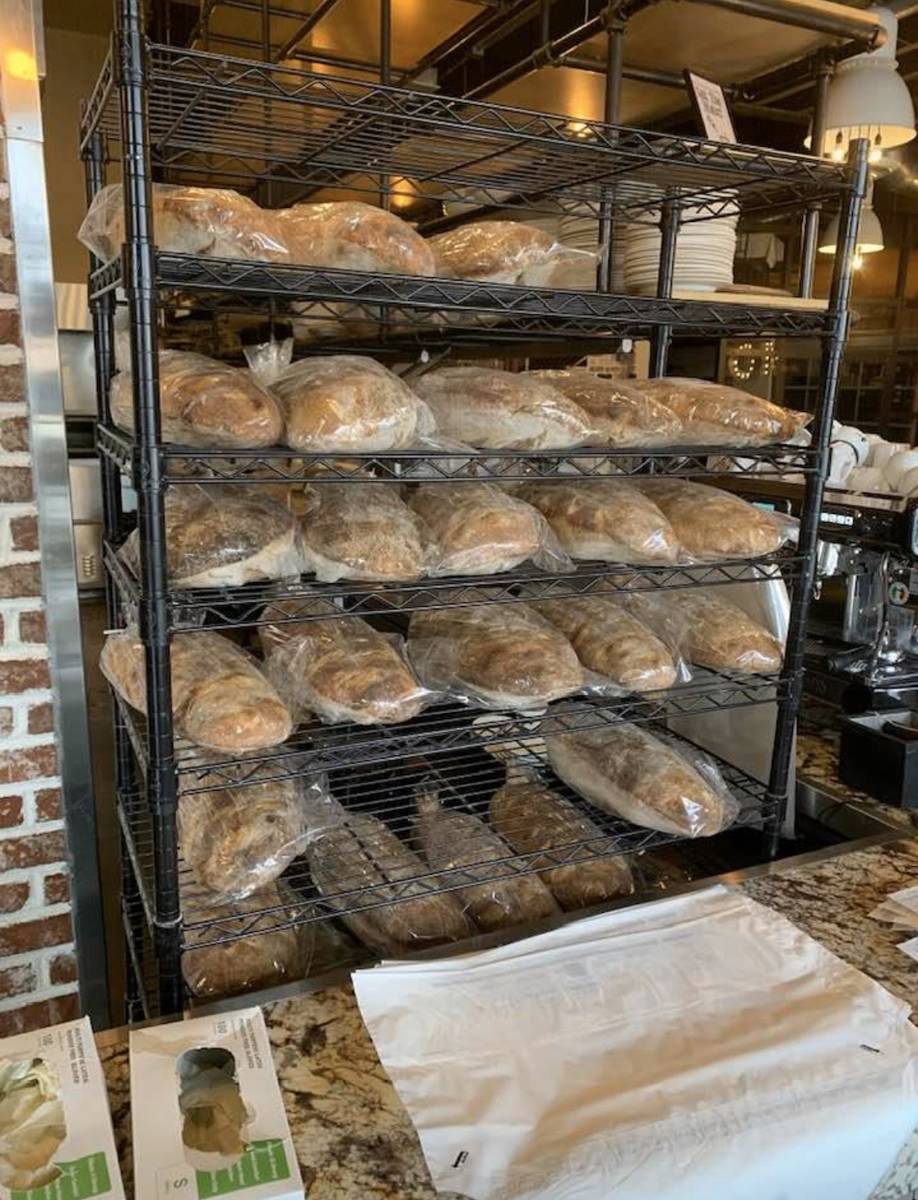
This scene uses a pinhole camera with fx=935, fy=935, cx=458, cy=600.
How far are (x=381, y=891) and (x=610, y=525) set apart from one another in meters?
0.60

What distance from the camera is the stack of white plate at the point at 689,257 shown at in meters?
1.74

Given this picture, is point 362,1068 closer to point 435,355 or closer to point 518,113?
point 518,113

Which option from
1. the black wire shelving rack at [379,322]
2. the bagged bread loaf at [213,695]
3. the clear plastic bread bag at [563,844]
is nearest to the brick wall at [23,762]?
the black wire shelving rack at [379,322]

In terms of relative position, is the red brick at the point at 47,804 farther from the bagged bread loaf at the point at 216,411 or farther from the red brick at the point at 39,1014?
the bagged bread loaf at the point at 216,411

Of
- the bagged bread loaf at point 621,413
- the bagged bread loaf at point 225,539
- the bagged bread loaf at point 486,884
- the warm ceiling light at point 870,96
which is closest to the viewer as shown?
the bagged bread loaf at point 225,539

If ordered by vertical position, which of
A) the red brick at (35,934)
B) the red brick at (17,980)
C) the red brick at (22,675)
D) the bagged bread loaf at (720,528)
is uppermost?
the bagged bread loaf at (720,528)

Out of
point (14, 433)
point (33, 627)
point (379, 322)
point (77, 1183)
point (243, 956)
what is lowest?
point (243, 956)

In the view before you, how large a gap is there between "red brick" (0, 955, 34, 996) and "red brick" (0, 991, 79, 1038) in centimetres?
3

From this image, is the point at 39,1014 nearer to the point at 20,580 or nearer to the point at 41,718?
the point at 41,718

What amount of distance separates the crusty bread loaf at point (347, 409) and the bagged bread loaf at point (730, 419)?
424 millimetres

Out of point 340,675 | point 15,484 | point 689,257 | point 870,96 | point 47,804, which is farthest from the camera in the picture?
point 870,96

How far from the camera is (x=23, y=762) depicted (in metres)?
1.47

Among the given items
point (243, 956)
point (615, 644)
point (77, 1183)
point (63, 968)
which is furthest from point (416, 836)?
point (77, 1183)

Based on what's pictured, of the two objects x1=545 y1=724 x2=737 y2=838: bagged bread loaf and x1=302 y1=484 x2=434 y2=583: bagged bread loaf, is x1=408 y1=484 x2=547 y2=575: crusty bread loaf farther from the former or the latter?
x1=545 y1=724 x2=737 y2=838: bagged bread loaf
